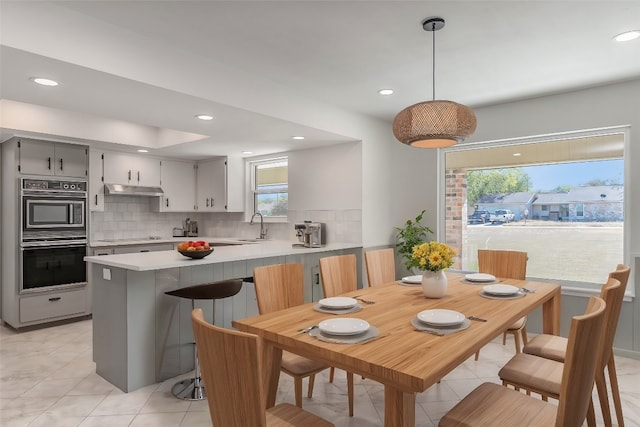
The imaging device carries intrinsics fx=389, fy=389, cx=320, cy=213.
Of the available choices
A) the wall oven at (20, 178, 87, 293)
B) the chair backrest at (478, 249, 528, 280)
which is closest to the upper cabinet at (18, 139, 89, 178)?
the wall oven at (20, 178, 87, 293)

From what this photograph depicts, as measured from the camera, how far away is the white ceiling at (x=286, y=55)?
2152mm

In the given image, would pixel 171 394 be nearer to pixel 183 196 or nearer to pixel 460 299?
pixel 460 299

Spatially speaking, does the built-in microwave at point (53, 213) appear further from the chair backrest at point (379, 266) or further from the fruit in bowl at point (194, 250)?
the chair backrest at point (379, 266)

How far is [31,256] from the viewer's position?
4074 mm

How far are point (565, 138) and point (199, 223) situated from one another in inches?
208

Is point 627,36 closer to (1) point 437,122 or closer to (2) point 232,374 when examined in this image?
(1) point 437,122

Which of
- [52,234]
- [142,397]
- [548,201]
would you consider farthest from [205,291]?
[548,201]

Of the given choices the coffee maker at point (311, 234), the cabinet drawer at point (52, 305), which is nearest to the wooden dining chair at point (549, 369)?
the coffee maker at point (311, 234)

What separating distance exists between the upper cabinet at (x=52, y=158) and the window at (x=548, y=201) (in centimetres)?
422

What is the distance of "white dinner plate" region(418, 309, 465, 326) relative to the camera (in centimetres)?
172

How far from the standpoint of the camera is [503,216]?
4160 millimetres

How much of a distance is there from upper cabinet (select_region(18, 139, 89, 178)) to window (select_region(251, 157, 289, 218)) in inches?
88.7

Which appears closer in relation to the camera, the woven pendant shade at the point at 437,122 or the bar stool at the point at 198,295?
the woven pendant shade at the point at 437,122

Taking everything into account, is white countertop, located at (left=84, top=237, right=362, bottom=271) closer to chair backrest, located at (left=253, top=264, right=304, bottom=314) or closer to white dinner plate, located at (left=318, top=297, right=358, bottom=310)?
chair backrest, located at (left=253, top=264, right=304, bottom=314)
